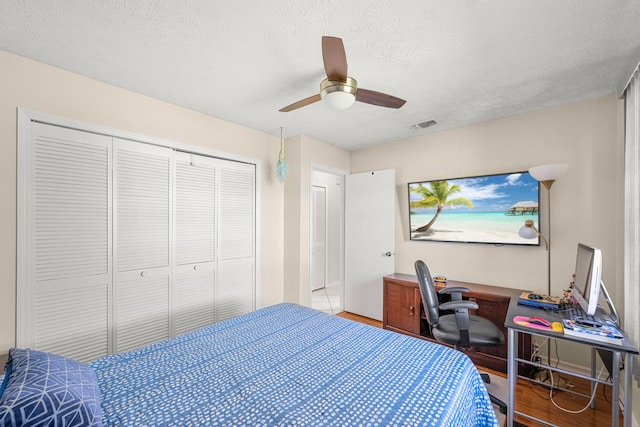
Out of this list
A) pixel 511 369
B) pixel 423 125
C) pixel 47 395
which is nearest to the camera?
pixel 47 395

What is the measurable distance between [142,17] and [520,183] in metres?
3.38

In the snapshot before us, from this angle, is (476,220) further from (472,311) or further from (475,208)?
(472,311)

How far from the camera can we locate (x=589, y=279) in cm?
172

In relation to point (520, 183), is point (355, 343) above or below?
below

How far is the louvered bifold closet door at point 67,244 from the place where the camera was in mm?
1931

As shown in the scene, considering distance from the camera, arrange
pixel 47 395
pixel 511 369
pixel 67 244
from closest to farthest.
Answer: pixel 47 395, pixel 511 369, pixel 67 244

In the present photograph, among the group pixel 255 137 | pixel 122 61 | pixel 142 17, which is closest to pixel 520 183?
pixel 255 137

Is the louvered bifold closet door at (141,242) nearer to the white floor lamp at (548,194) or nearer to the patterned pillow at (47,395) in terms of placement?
the patterned pillow at (47,395)

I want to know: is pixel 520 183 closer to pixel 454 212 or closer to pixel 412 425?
pixel 454 212

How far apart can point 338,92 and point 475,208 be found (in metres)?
2.28

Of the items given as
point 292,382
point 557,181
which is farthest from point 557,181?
point 292,382

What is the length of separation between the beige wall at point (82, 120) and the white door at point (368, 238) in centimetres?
131

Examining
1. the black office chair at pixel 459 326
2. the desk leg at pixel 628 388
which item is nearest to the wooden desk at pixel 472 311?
the black office chair at pixel 459 326

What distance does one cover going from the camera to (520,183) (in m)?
2.77
